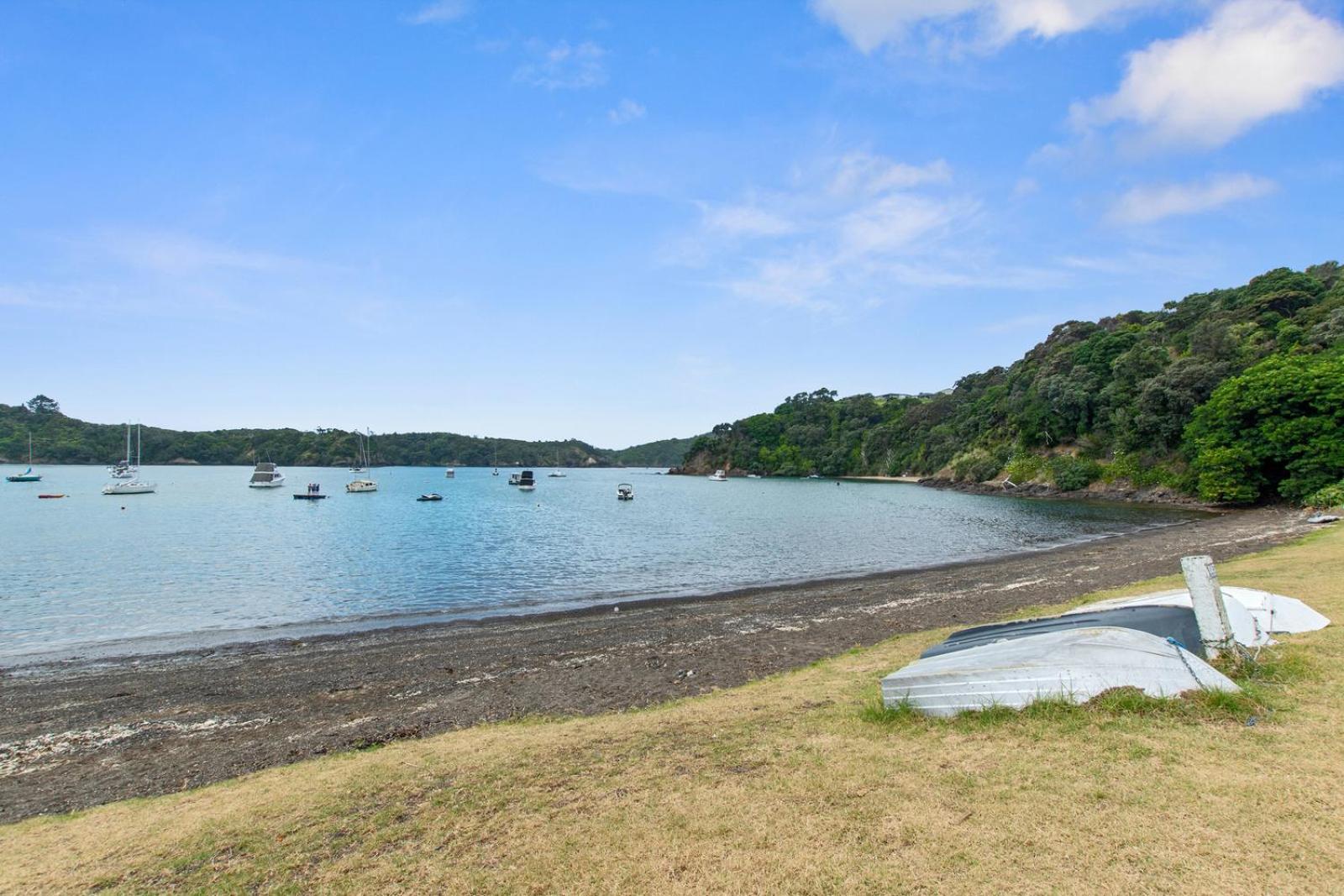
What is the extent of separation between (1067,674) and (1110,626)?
1622 mm

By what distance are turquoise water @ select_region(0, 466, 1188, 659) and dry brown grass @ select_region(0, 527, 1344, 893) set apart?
48.5 feet

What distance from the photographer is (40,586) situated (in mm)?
24734

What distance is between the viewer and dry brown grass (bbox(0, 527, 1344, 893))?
164 inches

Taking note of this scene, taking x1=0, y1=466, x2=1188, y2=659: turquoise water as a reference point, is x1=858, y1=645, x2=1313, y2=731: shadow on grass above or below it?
above

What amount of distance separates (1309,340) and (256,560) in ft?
293

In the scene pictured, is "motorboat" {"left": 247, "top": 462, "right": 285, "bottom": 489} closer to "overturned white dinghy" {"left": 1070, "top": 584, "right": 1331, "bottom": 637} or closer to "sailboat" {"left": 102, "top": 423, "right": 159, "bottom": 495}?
"sailboat" {"left": 102, "top": 423, "right": 159, "bottom": 495}

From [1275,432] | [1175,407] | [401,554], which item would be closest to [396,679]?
[401,554]

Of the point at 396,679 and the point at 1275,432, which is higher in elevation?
→ the point at 1275,432

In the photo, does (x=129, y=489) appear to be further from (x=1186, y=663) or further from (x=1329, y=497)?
(x=1329, y=497)

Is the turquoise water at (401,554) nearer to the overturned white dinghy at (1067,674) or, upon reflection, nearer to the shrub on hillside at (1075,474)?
the shrub on hillside at (1075,474)

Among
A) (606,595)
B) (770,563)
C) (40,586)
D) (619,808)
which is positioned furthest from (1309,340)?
(40,586)

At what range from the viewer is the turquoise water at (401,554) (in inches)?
826

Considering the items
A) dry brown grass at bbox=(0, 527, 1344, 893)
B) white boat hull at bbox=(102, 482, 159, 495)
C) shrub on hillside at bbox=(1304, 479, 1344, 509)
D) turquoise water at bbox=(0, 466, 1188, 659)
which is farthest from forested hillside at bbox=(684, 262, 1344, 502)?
white boat hull at bbox=(102, 482, 159, 495)

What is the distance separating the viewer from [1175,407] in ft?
217
